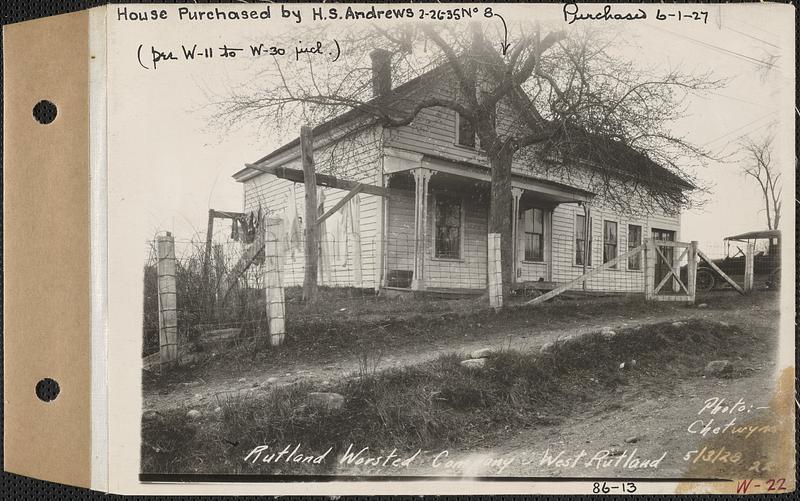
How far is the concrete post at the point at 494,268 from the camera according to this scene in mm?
4005

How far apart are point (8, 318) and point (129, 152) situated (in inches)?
48.5

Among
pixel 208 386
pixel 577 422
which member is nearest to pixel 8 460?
pixel 208 386

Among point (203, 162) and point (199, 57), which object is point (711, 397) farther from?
point (199, 57)

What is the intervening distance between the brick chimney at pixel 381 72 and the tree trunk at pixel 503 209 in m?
0.97

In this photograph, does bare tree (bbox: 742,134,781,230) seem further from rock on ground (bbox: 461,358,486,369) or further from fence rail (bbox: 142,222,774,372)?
rock on ground (bbox: 461,358,486,369)

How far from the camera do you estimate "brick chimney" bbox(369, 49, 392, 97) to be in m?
3.16

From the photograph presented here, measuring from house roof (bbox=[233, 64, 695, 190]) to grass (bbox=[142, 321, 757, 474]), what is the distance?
1174 mm

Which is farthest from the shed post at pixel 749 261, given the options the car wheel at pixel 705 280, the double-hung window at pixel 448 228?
the double-hung window at pixel 448 228

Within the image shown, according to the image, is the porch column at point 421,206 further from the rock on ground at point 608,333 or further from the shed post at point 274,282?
the rock on ground at point 608,333

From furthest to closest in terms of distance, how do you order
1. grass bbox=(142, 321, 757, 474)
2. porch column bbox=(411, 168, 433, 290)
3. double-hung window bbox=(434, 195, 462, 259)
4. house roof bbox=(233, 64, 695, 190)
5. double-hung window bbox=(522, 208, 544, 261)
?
porch column bbox=(411, 168, 433, 290) → double-hung window bbox=(434, 195, 462, 259) → double-hung window bbox=(522, 208, 544, 261) → house roof bbox=(233, 64, 695, 190) → grass bbox=(142, 321, 757, 474)

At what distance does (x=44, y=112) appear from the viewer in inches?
120

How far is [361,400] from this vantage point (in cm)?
304
